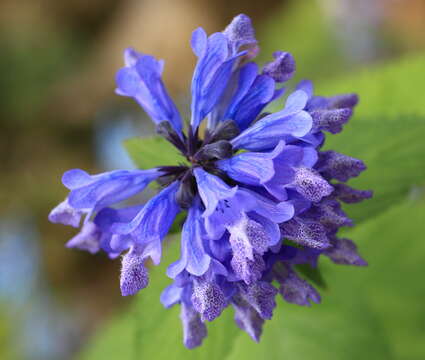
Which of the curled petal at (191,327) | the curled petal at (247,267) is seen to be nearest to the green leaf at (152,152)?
the curled petal at (191,327)

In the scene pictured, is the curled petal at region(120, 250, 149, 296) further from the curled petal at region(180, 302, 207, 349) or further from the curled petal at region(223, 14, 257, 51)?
the curled petal at region(223, 14, 257, 51)

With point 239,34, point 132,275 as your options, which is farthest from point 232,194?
point 239,34

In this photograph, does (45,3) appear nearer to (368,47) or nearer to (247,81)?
(368,47)

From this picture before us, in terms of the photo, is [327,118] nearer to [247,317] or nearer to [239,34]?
[239,34]

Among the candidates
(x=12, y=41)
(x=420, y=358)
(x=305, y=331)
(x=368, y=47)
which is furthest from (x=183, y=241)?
(x=12, y=41)

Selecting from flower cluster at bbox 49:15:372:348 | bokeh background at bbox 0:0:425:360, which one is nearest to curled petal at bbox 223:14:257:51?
flower cluster at bbox 49:15:372:348
